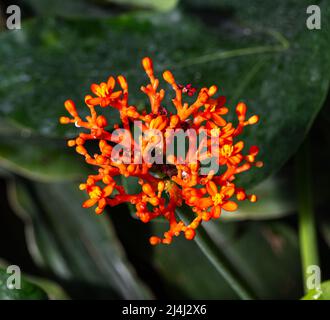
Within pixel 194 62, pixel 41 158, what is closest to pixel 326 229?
pixel 194 62

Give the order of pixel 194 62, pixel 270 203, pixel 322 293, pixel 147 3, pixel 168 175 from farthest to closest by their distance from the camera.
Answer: pixel 147 3
pixel 270 203
pixel 194 62
pixel 322 293
pixel 168 175

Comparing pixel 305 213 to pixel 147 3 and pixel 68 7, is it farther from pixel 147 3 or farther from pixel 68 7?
pixel 68 7

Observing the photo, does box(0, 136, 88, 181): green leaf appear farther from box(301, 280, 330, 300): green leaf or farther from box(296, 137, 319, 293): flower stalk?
box(301, 280, 330, 300): green leaf

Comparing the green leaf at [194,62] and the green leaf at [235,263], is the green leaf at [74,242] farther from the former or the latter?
the green leaf at [194,62]

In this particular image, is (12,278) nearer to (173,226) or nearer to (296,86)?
(173,226)

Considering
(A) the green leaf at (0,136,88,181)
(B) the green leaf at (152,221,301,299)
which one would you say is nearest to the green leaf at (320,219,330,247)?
(B) the green leaf at (152,221,301,299)
